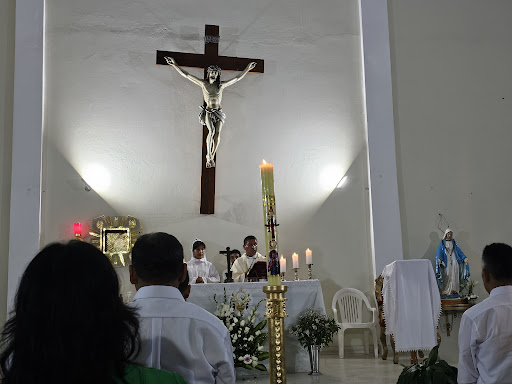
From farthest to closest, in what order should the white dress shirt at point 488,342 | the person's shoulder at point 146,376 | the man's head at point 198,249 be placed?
the man's head at point 198,249
the white dress shirt at point 488,342
the person's shoulder at point 146,376

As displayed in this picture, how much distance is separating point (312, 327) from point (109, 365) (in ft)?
16.7

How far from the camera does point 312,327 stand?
6.21m

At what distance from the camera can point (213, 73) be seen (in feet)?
29.1

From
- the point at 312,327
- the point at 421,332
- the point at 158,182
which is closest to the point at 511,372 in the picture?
the point at 312,327

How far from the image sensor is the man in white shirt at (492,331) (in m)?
2.66

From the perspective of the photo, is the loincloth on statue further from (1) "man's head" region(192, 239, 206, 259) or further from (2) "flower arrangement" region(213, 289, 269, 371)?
(2) "flower arrangement" region(213, 289, 269, 371)

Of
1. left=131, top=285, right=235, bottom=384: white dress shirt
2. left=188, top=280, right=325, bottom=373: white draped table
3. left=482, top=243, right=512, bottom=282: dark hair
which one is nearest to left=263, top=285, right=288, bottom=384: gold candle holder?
left=482, top=243, right=512, bottom=282: dark hair

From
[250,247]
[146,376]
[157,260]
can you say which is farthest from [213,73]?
[146,376]

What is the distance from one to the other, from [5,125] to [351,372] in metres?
5.72

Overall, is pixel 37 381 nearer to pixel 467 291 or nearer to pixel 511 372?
pixel 511 372

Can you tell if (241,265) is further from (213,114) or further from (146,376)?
(146,376)

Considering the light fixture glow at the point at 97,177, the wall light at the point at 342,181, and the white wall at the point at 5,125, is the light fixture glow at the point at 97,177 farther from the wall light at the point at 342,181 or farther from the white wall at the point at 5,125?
the wall light at the point at 342,181

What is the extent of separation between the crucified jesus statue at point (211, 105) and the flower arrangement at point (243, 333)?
10.5ft

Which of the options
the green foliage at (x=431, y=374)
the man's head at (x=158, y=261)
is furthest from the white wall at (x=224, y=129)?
the man's head at (x=158, y=261)
